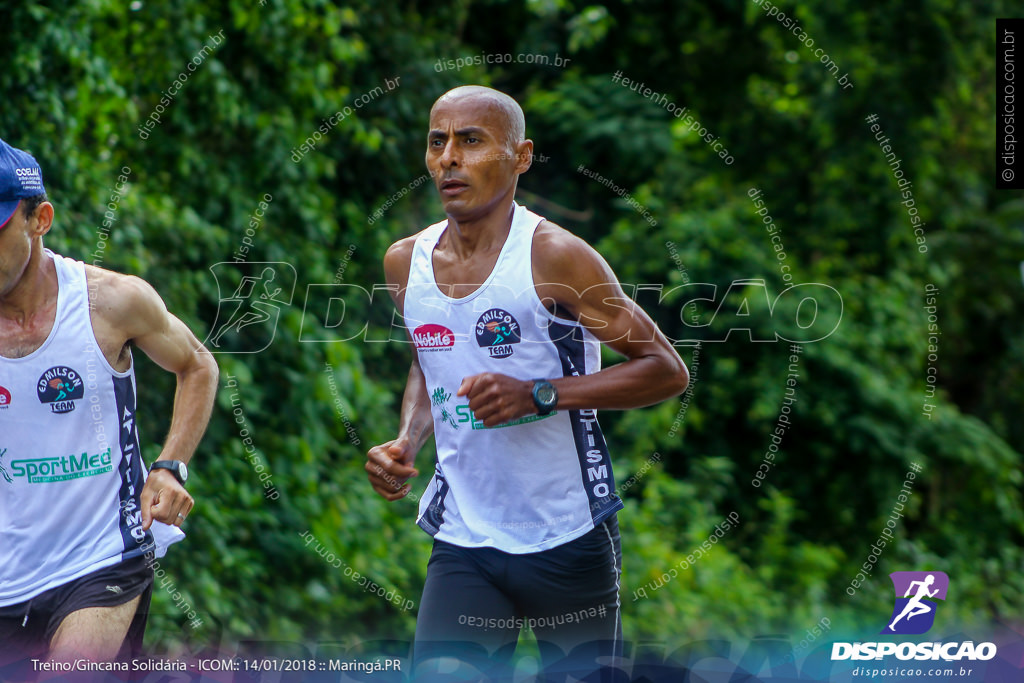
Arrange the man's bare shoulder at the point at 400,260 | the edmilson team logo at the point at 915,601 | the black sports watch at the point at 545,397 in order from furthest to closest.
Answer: the edmilson team logo at the point at 915,601
the man's bare shoulder at the point at 400,260
the black sports watch at the point at 545,397

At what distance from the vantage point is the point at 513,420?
8.73 feet

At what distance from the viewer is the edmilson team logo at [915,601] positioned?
10.6ft

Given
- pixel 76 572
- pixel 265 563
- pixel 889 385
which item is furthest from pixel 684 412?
pixel 76 572

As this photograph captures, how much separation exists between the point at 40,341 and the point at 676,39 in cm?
653

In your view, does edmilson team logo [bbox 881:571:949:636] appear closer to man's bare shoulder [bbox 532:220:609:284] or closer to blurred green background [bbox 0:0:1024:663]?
man's bare shoulder [bbox 532:220:609:284]

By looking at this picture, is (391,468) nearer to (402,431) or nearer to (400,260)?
(402,431)

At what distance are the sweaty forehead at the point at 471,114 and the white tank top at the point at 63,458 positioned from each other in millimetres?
1042

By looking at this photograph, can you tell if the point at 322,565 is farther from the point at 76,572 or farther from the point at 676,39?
the point at 676,39

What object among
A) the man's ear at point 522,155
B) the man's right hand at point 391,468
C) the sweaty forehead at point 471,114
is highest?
the sweaty forehead at point 471,114

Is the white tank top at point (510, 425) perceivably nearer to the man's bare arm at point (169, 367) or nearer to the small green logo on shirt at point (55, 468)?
the man's bare arm at point (169, 367)

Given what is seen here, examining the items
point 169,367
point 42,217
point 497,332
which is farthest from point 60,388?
point 497,332

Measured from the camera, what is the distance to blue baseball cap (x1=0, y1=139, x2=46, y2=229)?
8.59 ft

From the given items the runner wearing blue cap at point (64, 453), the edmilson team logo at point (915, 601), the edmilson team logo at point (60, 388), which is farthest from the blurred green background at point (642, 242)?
the edmilson team logo at point (915, 601)

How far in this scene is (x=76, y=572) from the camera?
268 centimetres
